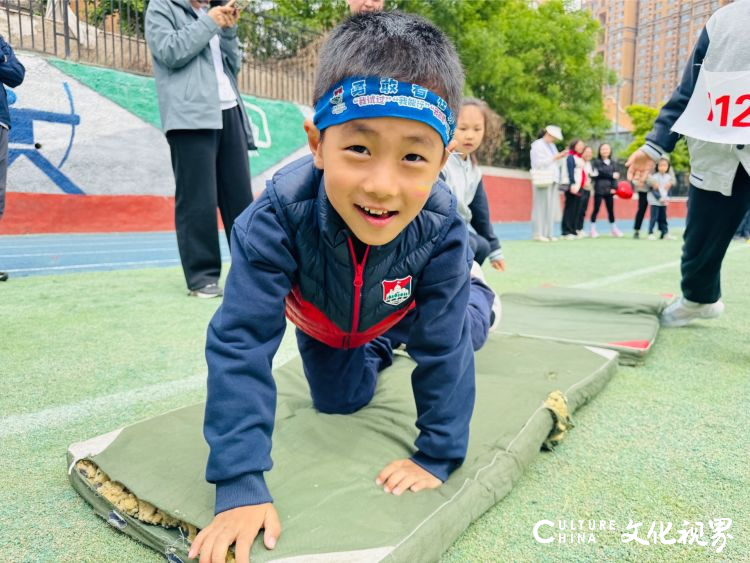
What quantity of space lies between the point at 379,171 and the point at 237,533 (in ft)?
2.40

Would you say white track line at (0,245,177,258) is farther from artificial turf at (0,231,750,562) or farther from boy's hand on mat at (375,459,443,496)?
boy's hand on mat at (375,459,443,496)

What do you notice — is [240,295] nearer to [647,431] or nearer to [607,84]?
[647,431]

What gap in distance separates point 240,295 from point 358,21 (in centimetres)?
68

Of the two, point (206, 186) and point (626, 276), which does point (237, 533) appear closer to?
point (206, 186)

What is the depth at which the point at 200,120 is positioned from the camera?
3447 mm

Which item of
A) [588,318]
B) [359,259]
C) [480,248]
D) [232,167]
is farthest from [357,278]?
[232,167]

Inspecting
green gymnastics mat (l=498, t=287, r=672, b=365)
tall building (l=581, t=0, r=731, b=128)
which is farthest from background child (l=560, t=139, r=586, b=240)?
tall building (l=581, t=0, r=731, b=128)

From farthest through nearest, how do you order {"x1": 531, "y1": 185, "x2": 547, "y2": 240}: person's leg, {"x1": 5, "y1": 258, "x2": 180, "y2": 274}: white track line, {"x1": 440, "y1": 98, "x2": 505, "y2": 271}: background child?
{"x1": 531, "y1": 185, "x2": 547, "y2": 240}: person's leg < {"x1": 5, "y1": 258, "x2": 180, "y2": 274}: white track line < {"x1": 440, "y1": 98, "x2": 505, "y2": 271}: background child

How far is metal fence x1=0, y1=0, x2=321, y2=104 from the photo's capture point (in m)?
8.23

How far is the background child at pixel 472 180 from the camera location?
3.41 meters

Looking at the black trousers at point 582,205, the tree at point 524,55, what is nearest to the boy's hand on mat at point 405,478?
the black trousers at point 582,205

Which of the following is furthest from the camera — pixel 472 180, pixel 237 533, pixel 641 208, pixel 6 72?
pixel 641 208

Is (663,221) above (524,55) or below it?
below

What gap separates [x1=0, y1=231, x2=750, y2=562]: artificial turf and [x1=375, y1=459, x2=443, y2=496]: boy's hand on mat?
14cm
